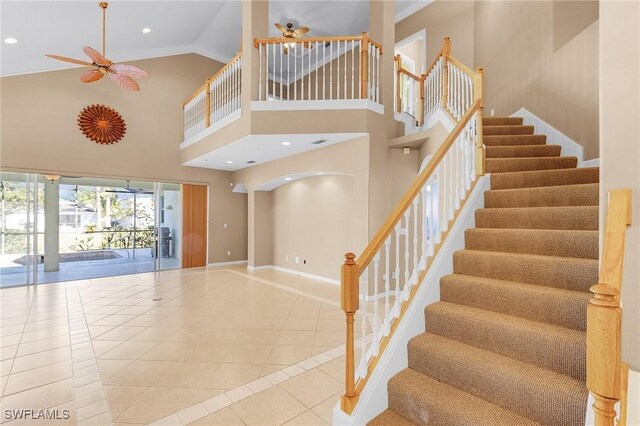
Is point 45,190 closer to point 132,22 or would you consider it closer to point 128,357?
point 132,22

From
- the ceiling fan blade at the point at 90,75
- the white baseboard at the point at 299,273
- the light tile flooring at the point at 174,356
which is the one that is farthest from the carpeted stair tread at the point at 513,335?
the ceiling fan blade at the point at 90,75

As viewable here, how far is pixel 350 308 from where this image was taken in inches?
71.8

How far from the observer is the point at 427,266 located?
2453 millimetres

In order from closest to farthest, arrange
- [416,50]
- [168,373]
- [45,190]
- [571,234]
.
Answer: [571,234] < [168,373] < [45,190] < [416,50]

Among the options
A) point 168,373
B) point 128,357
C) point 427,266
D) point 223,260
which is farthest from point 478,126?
point 223,260

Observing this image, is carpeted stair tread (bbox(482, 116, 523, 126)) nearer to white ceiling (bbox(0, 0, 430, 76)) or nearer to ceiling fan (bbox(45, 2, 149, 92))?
white ceiling (bbox(0, 0, 430, 76))

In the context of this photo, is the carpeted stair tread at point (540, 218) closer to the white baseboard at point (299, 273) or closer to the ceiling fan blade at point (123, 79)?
the white baseboard at point (299, 273)

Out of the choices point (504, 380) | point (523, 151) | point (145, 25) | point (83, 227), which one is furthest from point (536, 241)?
point (83, 227)

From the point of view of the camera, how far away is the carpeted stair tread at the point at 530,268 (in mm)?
1882

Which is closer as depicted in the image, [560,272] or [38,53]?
[560,272]

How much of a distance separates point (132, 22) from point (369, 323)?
6.89 meters

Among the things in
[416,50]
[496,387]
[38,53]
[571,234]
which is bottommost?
[496,387]

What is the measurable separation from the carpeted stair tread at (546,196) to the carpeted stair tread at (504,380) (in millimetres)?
1623

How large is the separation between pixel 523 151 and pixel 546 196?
139 cm
